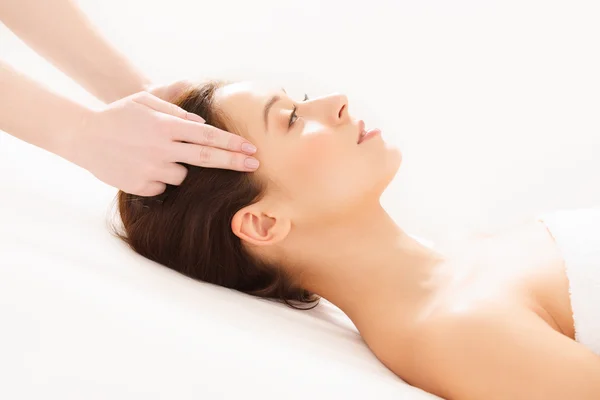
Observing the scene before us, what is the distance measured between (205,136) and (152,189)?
164 mm

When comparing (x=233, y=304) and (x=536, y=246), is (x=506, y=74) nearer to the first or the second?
(x=536, y=246)

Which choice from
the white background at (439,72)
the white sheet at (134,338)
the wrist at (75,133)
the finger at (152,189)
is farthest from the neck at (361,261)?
the white background at (439,72)

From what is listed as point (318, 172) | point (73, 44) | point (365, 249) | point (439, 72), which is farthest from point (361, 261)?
point (439, 72)

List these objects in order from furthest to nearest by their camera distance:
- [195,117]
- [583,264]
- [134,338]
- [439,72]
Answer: [439,72] → [195,117] → [583,264] → [134,338]

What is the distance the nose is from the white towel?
0.50 meters

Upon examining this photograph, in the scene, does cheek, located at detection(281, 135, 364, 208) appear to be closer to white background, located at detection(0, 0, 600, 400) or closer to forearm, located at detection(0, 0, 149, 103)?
white background, located at detection(0, 0, 600, 400)

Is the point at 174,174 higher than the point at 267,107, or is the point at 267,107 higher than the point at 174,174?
the point at 267,107

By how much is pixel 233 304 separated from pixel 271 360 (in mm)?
266

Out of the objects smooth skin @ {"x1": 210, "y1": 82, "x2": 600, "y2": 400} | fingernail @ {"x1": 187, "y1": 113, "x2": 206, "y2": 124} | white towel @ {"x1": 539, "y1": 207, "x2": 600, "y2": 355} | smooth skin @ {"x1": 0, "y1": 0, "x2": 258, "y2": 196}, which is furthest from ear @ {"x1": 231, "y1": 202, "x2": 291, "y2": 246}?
white towel @ {"x1": 539, "y1": 207, "x2": 600, "y2": 355}

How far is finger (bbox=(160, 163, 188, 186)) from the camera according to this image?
1.29 metres

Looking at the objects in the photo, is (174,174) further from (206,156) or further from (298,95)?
(298,95)

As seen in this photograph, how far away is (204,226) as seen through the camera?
1366 mm

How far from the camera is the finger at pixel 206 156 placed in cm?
125

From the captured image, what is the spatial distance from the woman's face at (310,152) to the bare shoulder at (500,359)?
0.34 metres
